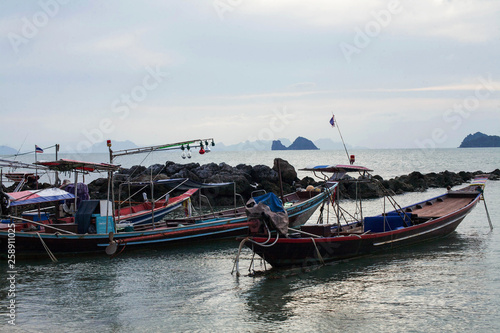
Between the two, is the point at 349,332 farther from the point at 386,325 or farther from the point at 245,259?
the point at 245,259

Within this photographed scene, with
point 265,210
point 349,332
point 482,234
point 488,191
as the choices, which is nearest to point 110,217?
point 265,210

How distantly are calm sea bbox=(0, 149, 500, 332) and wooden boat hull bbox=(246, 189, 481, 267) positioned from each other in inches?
13.4

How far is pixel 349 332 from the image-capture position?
1053cm

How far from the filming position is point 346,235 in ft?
56.4

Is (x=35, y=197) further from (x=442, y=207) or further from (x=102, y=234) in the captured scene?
(x=442, y=207)

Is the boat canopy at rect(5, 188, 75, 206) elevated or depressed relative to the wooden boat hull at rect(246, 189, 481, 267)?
elevated

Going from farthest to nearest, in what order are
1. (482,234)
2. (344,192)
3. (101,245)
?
(344,192) < (482,234) < (101,245)

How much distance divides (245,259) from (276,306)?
17.5 ft

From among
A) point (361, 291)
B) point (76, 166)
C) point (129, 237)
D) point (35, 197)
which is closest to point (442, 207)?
point (361, 291)

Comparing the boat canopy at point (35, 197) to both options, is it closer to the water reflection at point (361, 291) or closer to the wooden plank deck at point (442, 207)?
the water reflection at point (361, 291)

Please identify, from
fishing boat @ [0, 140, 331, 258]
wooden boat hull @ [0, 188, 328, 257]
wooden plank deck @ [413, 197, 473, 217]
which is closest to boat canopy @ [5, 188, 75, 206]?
fishing boat @ [0, 140, 331, 258]

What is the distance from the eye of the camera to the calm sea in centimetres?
1112

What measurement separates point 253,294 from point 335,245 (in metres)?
3.88

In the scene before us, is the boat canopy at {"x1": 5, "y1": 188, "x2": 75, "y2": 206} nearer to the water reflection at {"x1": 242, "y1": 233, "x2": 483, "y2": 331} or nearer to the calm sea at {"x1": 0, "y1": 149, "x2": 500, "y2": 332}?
the calm sea at {"x1": 0, "y1": 149, "x2": 500, "y2": 332}
